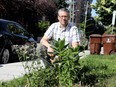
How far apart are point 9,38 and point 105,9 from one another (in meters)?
21.8

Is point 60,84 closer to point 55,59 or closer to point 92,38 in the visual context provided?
point 55,59

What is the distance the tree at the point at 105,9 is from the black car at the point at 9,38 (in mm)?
19696

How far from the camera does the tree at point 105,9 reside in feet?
117

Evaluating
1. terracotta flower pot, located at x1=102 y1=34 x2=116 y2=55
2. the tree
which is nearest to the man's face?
terracotta flower pot, located at x1=102 y1=34 x2=116 y2=55

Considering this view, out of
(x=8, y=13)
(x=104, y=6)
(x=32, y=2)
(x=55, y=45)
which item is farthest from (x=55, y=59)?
(x=32, y=2)

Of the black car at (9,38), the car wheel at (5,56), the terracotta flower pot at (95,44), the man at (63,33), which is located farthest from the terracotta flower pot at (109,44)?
the man at (63,33)

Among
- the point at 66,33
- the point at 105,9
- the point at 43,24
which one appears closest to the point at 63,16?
the point at 66,33

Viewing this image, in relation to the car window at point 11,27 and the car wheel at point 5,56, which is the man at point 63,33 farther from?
the car window at point 11,27

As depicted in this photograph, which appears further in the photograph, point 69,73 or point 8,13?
point 8,13

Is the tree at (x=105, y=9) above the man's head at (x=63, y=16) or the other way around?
above

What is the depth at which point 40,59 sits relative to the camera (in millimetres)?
7059

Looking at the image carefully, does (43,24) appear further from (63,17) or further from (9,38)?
(63,17)

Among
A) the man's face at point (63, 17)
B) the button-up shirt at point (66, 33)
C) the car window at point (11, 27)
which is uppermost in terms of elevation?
the car window at point (11, 27)

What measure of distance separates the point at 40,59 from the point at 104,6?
30.1 meters
